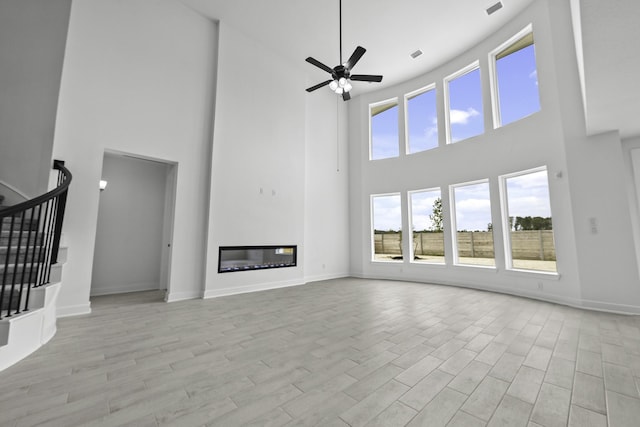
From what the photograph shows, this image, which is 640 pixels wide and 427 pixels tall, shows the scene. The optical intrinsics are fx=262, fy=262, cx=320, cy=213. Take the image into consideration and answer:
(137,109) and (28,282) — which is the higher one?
(137,109)

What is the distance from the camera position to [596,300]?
3.80 metres

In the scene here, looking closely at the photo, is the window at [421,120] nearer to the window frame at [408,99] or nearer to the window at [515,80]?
the window frame at [408,99]

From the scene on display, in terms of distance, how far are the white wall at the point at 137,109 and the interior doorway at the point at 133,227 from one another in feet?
1.65

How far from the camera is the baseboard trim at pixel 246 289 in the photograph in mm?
4594

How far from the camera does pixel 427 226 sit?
6418 millimetres

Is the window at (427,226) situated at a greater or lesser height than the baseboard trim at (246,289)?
greater

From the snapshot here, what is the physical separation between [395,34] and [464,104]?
2.19 m

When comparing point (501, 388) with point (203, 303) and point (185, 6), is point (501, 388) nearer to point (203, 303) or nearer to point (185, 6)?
point (203, 303)

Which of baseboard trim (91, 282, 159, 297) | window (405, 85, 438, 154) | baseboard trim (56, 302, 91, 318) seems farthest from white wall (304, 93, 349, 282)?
baseboard trim (56, 302, 91, 318)

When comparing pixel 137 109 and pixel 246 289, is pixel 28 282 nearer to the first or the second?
pixel 137 109

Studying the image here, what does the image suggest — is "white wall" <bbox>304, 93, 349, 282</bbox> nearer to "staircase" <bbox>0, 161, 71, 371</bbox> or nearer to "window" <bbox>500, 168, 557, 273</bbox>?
"window" <bbox>500, 168, 557, 273</bbox>

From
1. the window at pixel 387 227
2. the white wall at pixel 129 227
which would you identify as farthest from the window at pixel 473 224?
the white wall at pixel 129 227

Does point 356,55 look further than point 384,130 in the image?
No

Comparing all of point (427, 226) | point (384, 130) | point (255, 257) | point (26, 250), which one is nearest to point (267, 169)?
point (255, 257)
